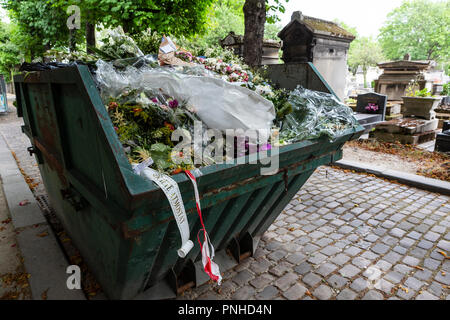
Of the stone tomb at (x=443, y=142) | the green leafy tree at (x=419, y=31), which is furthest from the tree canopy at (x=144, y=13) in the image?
the green leafy tree at (x=419, y=31)

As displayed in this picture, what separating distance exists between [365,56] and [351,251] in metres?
53.7

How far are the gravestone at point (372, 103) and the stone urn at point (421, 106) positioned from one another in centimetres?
95

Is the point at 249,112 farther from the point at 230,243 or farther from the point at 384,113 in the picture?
the point at 384,113

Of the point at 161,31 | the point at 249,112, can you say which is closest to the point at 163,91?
the point at 249,112

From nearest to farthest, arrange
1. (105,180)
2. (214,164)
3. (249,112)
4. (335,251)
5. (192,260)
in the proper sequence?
(105,180), (214,164), (249,112), (192,260), (335,251)

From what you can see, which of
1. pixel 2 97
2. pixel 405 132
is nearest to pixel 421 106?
pixel 405 132

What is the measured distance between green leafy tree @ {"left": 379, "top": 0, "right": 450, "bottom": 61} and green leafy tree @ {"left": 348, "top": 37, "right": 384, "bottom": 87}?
646 cm

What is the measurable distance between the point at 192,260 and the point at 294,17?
30.2ft

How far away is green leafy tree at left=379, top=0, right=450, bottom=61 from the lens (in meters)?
36.2

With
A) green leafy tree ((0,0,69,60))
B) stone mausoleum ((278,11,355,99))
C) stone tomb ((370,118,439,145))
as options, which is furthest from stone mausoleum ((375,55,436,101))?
green leafy tree ((0,0,69,60))

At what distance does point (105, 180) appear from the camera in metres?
1.67

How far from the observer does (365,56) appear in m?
48.9

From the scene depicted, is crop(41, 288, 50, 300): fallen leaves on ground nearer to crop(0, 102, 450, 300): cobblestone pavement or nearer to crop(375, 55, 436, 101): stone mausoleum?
crop(0, 102, 450, 300): cobblestone pavement

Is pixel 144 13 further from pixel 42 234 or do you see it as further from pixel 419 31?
pixel 419 31
